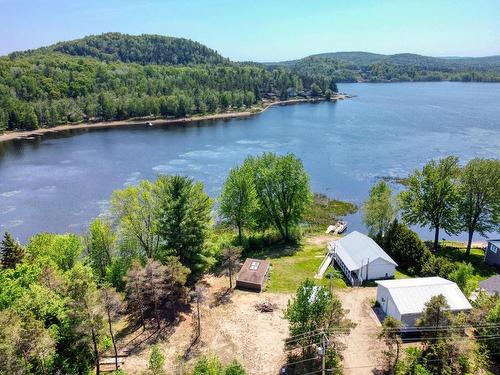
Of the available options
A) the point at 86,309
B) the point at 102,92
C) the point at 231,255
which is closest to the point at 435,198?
the point at 231,255

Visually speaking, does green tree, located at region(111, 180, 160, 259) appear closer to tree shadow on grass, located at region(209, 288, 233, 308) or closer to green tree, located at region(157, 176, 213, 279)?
green tree, located at region(157, 176, 213, 279)

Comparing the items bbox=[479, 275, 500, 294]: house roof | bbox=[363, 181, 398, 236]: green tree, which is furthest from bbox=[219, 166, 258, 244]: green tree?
bbox=[479, 275, 500, 294]: house roof

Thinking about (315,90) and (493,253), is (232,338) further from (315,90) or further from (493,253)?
(315,90)

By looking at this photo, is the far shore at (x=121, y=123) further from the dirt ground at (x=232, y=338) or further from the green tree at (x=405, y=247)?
the green tree at (x=405, y=247)

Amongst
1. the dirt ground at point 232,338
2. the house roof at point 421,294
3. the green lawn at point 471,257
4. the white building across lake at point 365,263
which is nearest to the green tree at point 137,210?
the dirt ground at point 232,338

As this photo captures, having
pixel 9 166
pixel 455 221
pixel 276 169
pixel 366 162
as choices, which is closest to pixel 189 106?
pixel 9 166
